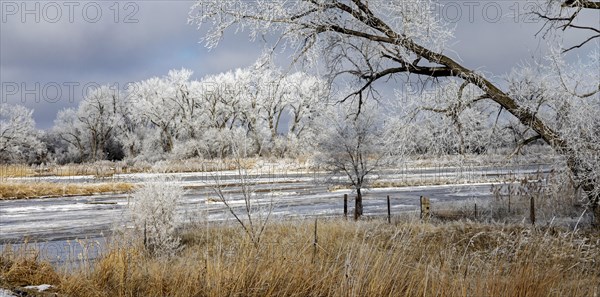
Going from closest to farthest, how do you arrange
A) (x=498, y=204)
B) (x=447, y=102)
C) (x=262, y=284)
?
(x=262, y=284), (x=447, y=102), (x=498, y=204)

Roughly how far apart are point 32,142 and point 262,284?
64.5 metres

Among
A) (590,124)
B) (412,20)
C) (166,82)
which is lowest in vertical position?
(590,124)

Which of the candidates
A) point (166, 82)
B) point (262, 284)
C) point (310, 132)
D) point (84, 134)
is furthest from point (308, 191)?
point (84, 134)

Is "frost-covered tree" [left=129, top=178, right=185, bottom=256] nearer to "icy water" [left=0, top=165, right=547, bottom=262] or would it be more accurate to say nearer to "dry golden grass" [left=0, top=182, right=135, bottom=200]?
"icy water" [left=0, top=165, right=547, bottom=262]

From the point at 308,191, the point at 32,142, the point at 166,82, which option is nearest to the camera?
the point at 308,191

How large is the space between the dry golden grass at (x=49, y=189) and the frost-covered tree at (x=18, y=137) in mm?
30549

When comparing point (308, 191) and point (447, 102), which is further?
point (308, 191)

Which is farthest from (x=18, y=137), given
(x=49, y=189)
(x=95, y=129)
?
(x=49, y=189)

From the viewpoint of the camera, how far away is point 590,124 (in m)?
9.09

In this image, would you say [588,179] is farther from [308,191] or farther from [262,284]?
[308,191]

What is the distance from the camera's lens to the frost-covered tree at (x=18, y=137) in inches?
2270

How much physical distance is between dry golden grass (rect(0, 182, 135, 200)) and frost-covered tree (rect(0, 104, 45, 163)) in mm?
30549

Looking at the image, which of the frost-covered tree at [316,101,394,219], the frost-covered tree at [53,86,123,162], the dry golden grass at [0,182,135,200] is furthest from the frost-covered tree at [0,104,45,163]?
the frost-covered tree at [316,101,394,219]

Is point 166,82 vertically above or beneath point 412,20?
above
